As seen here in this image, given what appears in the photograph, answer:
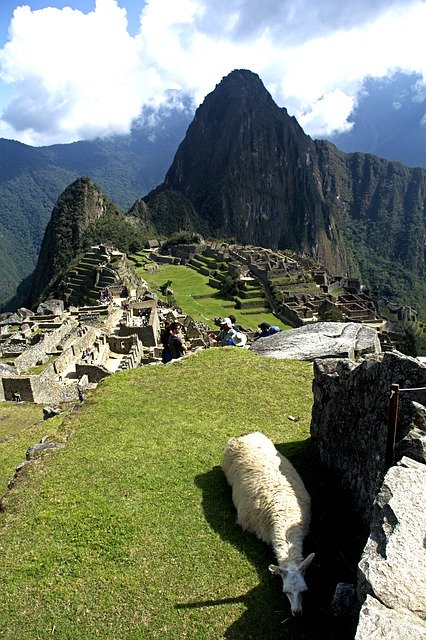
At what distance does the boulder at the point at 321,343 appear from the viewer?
42.2 feet

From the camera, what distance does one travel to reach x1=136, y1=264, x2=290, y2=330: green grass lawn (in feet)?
177

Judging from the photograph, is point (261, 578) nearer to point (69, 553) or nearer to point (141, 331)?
point (69, 553)

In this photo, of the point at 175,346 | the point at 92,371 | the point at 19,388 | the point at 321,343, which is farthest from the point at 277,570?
the point at 92,371

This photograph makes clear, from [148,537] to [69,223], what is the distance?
11554cm

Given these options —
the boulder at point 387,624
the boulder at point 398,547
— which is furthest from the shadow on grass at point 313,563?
the boulder at point 387,624

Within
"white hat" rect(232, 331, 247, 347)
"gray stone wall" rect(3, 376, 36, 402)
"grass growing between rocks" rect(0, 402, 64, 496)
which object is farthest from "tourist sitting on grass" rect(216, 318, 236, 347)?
"gray stone wall" rect(3, 376, 36, 402)

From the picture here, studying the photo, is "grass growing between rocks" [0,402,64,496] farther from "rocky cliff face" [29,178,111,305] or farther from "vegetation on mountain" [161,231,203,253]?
"rocky cliff face" [29,178,111,305]

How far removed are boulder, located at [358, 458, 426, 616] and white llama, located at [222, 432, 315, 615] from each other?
3.73 feet

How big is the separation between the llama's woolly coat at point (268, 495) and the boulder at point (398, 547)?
55.6 inches

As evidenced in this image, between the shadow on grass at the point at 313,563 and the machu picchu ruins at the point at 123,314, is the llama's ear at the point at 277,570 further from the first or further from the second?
the machu picchu ruins at the point at 123,314

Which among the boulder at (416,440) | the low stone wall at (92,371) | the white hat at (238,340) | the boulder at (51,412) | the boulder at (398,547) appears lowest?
the low stone wall at (92,371)

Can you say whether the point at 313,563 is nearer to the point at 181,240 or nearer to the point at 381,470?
the point at 381,470

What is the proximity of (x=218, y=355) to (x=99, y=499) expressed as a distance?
6336 mm

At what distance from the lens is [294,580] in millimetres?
5027
